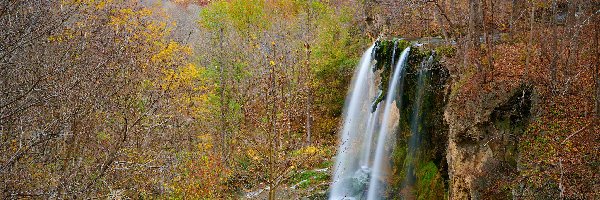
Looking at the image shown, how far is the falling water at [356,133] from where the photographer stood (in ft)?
52.5

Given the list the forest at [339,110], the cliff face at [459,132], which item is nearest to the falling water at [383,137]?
the forest at [339,110]

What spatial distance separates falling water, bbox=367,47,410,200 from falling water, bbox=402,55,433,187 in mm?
688

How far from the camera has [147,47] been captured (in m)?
14.7

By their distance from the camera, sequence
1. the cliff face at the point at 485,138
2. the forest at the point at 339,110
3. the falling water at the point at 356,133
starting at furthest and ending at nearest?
the falling water at the point at 356,133 < the cliff face at the point at 485,138 < the forest at the point at 339,110

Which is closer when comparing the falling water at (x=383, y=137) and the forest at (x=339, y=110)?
the forest at (x=339, y=110)

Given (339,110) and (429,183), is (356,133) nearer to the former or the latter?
(339,110)

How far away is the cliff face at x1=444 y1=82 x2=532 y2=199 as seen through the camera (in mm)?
9578

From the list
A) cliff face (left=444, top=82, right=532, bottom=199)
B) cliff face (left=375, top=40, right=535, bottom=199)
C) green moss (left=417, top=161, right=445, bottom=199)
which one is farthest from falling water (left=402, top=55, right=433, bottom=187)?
cliff face (left=444, top=82, right=532, bottom=199)

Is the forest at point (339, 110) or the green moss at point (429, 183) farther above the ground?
the forest at point (339, 110)

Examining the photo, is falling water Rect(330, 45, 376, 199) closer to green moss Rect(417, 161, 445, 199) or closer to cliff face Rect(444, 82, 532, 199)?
green moss Rect(417, 161, 445, 199)

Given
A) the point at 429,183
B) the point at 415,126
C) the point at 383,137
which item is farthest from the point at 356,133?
the point at 429,183

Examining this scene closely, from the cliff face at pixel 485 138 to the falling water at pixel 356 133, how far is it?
4.88 meters

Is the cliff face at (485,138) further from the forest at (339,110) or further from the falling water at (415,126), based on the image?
the falling water at (415,126)

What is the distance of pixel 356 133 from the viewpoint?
18219mm
